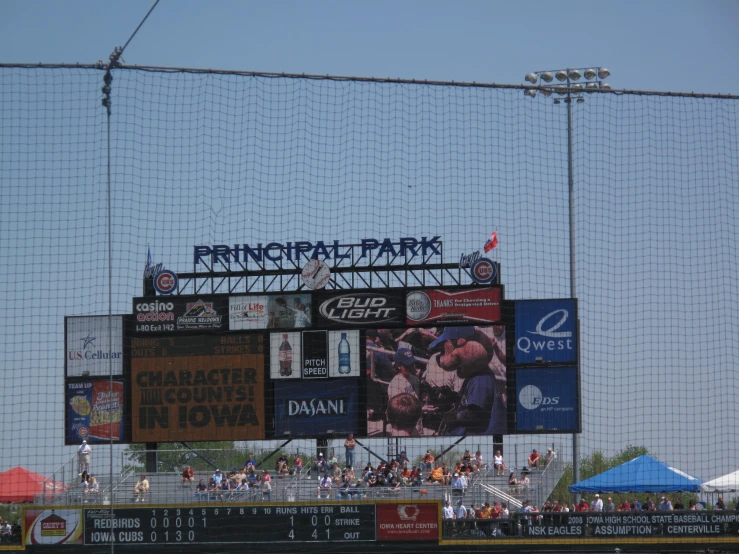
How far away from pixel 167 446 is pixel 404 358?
20767 millimetres

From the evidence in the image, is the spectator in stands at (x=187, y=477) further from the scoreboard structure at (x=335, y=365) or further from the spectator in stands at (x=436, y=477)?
the spectator in stands at (x=436, y=477)

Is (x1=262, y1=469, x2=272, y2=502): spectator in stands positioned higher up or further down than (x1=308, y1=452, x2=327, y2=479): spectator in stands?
Result: further down

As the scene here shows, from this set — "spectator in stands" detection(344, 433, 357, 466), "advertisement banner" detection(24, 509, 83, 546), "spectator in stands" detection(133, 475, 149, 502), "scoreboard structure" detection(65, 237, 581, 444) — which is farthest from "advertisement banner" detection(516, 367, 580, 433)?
"advertisement banner" detection(24, 509, 83, 546)

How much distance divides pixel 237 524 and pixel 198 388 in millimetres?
4294

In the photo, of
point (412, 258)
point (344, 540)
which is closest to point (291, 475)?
point (344, 540)

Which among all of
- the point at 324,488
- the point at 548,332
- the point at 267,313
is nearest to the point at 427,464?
the point at 324,488

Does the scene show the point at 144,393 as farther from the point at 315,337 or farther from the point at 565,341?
the point at 565,341

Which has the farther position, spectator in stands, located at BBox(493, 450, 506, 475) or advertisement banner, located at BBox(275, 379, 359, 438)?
advertisement banner, located at BBox(275, 379, 359, 438)

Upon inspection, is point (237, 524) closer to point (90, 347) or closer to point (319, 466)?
point (319, 466)

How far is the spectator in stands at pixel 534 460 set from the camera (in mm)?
24594

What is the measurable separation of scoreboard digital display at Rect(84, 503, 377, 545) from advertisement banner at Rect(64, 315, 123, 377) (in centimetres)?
442

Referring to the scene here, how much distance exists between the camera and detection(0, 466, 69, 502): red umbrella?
24.4 meters

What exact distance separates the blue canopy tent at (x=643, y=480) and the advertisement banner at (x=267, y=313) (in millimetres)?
7290

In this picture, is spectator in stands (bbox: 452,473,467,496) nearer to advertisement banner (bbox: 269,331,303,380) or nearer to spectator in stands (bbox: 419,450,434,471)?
spectator in stands (bbox: 419,450,434,471)
